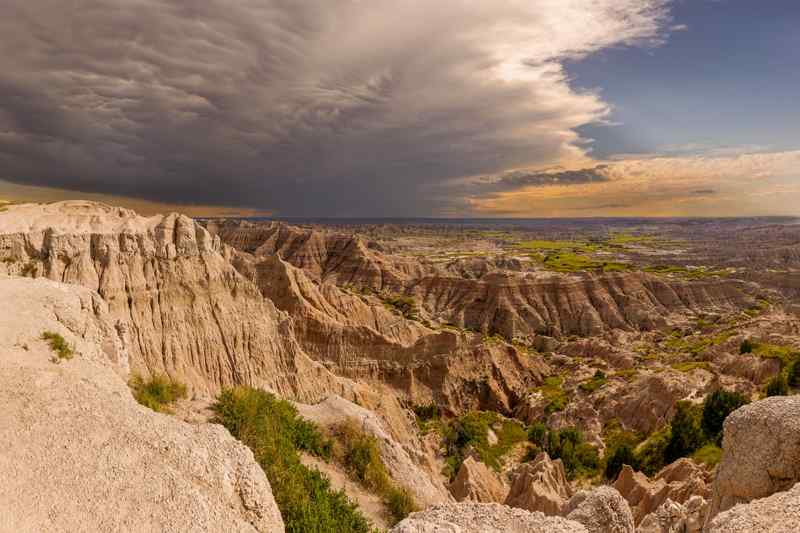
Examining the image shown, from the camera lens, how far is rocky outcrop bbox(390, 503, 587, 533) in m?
8.77

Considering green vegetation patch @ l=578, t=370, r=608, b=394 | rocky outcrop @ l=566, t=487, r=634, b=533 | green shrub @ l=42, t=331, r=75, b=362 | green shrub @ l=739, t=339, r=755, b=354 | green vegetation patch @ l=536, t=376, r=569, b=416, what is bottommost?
green vegetation patch @ l=536, t=376, r=569, b=416

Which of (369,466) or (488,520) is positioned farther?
(369,466)

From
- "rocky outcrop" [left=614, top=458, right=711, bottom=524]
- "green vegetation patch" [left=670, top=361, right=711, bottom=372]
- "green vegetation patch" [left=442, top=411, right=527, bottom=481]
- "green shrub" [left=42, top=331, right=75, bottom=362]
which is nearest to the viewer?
"green shrub" [left=42, top=331, right=75, bottom=362]

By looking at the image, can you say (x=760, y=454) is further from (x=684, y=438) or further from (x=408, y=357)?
(x=408, y=357)

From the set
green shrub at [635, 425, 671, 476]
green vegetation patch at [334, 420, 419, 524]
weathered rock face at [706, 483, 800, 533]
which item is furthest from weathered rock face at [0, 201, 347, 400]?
weathered rock face at [706, 483, 800, 533]

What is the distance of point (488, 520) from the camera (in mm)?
9188

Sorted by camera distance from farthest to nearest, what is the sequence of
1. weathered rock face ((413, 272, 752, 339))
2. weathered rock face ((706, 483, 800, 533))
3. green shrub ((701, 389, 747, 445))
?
weathered rock face ((413, 272, 752, 339)) < green shrub ((701, 389, 747, 445)) < weathered rock face ((706, 483, 800, 533))

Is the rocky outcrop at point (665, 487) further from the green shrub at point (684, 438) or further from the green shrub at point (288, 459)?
the green shrub at point (288, 459)

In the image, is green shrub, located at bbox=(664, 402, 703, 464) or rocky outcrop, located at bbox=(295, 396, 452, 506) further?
green shrub, located at bbox=(664, 402, 703, 464)

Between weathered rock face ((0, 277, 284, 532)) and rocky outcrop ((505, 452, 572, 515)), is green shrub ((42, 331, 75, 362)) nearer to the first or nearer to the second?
weathered rock face ((0, 277, 284, 532))

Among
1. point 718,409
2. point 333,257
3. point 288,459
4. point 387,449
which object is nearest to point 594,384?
point 718,409

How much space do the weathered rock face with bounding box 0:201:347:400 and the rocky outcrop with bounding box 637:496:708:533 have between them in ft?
71.8

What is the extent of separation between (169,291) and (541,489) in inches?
961

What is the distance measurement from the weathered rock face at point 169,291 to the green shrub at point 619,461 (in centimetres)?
1927
